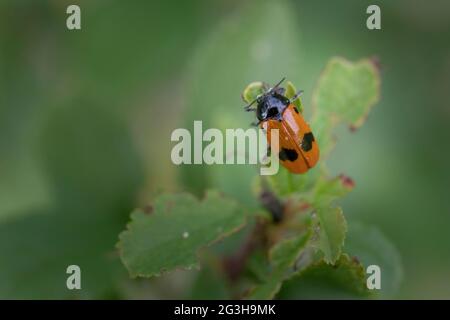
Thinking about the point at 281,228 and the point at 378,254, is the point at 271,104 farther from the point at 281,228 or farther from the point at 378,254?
the point at 378,254

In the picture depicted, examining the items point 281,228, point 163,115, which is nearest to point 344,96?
point 281,228

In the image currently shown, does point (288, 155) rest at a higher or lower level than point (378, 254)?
higher

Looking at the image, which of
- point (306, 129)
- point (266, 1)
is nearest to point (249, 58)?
point (266, 1)

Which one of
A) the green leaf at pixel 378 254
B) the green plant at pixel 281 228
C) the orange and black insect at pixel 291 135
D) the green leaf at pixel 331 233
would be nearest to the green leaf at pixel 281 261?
the green plant at pixel 281 228

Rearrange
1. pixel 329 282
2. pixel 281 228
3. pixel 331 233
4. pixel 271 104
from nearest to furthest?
1. pixel 331 233
2. pixel 329 282
3. pixel 271 104
4. pixel 281 228

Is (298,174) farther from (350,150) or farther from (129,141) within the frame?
(350,150)

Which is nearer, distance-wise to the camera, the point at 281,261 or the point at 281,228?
the point at 281,261

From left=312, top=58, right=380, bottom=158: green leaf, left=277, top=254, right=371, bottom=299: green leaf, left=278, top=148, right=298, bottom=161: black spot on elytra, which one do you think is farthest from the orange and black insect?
left=277, top=254, right=371, bottom=299: green leaf

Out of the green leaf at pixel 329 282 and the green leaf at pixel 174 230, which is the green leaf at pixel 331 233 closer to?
the green leaf at pixel 329 282
